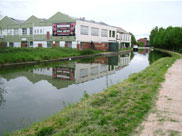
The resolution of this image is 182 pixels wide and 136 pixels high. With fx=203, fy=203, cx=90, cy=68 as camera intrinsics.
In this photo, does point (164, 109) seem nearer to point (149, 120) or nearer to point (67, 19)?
point (149, 120)

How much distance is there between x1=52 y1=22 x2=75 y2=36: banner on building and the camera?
1540 inches

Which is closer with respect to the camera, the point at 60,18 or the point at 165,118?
the point at 165,118

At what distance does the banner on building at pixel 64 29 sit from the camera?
39128mm

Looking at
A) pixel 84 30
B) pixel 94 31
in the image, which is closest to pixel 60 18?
pixel 84 30

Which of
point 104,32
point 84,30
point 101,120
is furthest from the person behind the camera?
point 104,32

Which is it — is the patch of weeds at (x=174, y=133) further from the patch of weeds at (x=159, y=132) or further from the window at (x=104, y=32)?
the window at (x=104, y=32)

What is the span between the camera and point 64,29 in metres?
40.0

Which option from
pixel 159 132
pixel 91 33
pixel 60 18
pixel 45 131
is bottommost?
pixel 45 131

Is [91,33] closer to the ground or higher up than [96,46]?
higher up

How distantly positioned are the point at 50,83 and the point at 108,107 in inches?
266

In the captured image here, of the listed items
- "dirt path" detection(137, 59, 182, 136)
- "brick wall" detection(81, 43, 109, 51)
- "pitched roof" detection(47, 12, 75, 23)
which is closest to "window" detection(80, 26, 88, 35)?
"brick wall" detection(81, 43, 109, 51)

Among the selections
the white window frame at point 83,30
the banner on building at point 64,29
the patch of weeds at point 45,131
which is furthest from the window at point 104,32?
the patch of weeds at point 45,131

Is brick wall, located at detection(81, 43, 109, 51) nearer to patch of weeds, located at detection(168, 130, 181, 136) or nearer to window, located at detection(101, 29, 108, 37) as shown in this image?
window, located at detection(101, 29, 108, 37)

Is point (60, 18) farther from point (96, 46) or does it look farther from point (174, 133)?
point (174, 133)
